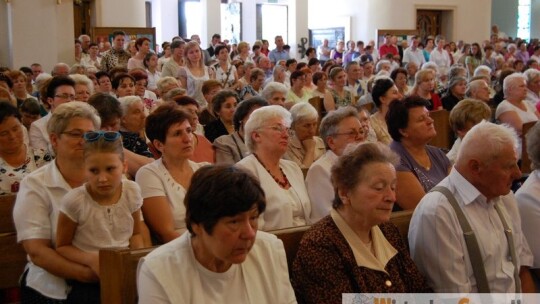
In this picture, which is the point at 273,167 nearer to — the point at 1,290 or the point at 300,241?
the point at 300,241

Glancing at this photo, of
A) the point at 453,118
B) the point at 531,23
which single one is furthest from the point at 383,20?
the point at 453,118

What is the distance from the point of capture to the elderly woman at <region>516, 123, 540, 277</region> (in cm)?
341

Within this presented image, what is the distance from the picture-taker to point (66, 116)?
332cm

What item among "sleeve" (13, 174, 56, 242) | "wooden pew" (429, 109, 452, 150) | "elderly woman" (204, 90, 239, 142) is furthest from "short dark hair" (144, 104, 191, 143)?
"wooden pew" (429, 109, 452, 150)

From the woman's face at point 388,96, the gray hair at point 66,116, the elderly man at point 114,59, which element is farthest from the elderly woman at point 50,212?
the elderly man at point 114,59

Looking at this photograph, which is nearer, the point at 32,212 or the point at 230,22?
the point at 32,212

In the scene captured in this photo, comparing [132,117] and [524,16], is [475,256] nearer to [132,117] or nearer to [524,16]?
[132,117]

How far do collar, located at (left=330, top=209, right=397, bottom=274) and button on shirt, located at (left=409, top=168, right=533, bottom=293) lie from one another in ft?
0.73

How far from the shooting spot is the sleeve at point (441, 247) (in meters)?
2.94

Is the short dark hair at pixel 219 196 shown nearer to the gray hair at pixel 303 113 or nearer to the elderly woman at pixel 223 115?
the gray hair at pixel 303 113

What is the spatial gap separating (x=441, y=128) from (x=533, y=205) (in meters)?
3.39

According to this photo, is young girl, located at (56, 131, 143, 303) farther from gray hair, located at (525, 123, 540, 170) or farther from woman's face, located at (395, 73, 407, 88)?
woman's face, located at (395, 73, 407, 88)

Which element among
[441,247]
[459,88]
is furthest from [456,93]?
[441,247]

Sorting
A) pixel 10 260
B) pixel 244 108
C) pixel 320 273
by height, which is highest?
pixel 244 108
